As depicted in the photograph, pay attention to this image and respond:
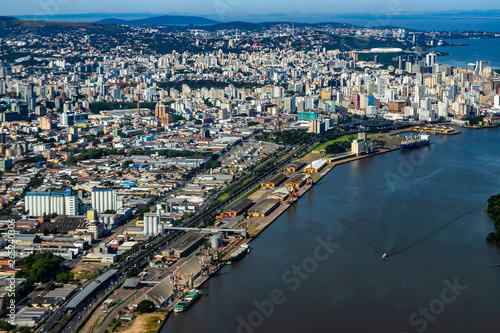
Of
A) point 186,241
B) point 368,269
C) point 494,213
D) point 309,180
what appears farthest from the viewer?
point 309,180

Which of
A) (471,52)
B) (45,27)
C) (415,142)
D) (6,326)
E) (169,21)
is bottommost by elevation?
(6,326)

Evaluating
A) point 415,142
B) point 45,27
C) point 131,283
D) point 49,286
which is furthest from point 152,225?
point 45,27

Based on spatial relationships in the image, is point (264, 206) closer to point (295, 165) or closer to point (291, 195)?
point (291, 195)

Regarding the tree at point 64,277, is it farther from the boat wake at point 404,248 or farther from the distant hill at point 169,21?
the distant hill at point 169,21

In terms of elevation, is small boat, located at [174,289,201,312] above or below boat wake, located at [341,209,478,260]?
below

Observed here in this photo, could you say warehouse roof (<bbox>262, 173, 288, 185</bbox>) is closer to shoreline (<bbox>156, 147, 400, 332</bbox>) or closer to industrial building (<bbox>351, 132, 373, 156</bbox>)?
shoreline (<bbox>156, 147, 400, 332</bbox>)

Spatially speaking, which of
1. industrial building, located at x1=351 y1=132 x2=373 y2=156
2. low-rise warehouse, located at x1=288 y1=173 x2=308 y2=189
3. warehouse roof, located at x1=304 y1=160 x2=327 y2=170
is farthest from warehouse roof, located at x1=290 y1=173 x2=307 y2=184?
industrial building, located at x1=351 y1=132 x2=373 y2=156
